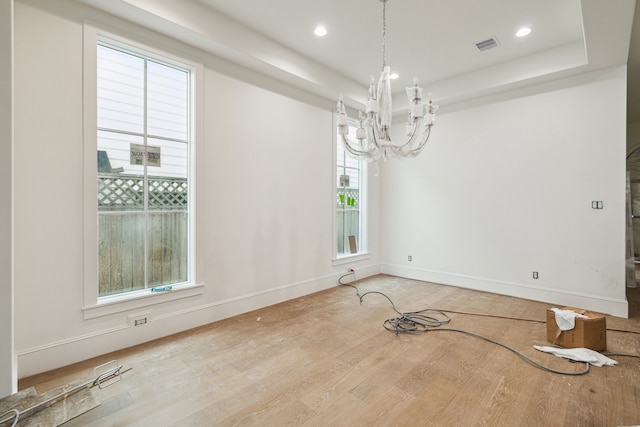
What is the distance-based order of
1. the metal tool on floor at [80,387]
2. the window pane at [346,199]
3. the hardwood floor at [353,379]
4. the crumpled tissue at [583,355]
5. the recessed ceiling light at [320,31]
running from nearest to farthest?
the metal tool on floor at [80,387], the hardwood floor at [353,379], the crumpled tissue at [583,355], the recessed ceiling light at [320,31], the window pane at [346,199]

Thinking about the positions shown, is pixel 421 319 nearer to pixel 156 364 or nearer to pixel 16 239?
pixel 156 364

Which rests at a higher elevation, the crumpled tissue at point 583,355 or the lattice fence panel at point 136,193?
the lattice fence panel at point 136,193

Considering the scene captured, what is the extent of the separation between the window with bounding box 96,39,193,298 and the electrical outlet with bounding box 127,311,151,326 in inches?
10.1

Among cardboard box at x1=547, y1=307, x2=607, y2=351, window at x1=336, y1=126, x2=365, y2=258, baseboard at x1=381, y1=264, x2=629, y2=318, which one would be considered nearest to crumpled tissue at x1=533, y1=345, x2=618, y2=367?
cardboard box at x1=547, y1=307, x2=607, y2=351

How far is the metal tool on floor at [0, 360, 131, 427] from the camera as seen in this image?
1.62 metres

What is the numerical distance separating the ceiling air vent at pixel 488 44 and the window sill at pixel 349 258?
3557mm

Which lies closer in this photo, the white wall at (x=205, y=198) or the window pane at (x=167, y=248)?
the white wall at (x=205, y=198)

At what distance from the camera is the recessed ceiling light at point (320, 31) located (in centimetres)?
338

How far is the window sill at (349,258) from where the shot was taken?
5.01 meters

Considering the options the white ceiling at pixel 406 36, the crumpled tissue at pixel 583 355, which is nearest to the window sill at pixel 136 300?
the white ceiling at pixel 406 36

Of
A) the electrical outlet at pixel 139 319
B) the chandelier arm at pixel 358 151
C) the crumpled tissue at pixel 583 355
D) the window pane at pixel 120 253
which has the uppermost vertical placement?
the chandelier arm at pixel 358 151

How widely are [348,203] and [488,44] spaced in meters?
3.02

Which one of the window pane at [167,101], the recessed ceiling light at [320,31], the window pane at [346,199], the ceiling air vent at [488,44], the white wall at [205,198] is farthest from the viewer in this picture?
the window pane at [346,199]

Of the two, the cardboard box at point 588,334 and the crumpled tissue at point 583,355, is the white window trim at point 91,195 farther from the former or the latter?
the cardboard box at point 588,334
